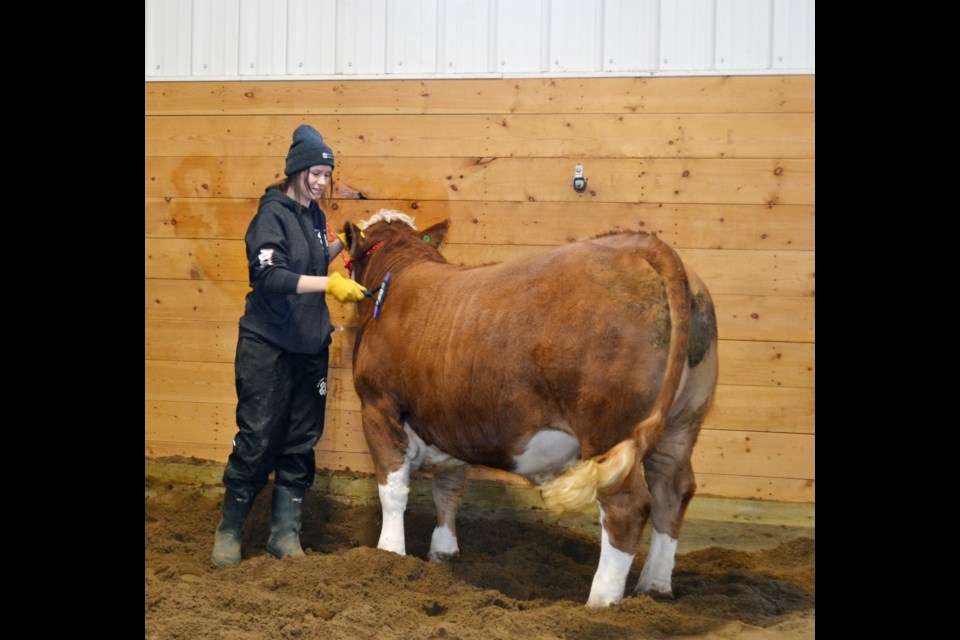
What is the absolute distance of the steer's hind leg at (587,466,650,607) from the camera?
313 centimetres

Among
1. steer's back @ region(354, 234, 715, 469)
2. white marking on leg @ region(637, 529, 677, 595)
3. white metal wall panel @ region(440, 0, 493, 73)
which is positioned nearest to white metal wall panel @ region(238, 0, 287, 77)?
white metal wall panel @ region(440, 0, 493, 73)

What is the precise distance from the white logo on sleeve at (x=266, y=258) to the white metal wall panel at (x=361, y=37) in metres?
1.00

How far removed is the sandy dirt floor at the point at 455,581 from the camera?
10.1 ft

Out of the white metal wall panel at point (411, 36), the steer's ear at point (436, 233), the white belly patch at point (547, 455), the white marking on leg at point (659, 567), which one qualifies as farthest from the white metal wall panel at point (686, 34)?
the white marking on leg at point (659, 567)

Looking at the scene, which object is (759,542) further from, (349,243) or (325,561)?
(349,243)

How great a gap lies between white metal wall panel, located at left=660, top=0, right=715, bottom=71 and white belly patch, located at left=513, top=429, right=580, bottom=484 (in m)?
1.75

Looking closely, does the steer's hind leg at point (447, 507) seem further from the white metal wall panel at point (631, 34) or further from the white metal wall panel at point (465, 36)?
the white metal wall panel at point (631, 34)

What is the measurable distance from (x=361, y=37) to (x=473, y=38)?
0.51m

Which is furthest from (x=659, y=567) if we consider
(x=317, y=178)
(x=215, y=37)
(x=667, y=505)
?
(x=215, y=37)

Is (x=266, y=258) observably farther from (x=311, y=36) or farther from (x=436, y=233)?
(x=311, y=36)

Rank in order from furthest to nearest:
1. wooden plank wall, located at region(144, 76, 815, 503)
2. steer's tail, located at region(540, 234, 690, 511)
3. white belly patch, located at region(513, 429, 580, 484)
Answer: wooden plank wall, located at region(144, 76, 815, 503), white belly patch, located at region(513, 429, 580, 484), steer's tail, located at region(540, 234, 690, 511)

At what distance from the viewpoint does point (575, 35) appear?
3.95 metres

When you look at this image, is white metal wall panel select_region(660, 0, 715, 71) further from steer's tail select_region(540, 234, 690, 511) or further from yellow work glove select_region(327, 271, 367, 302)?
yellow work glove select_region(327, 271, 367, 302)
